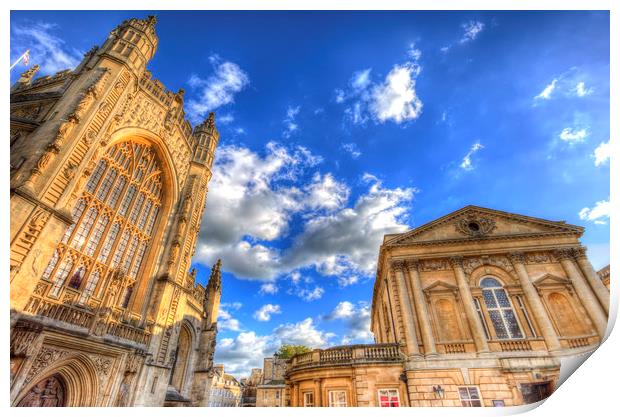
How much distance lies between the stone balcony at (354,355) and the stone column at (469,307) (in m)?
3.58

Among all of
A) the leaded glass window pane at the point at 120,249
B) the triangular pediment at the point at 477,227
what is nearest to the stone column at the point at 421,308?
the triangular pediment at the point at 477,227

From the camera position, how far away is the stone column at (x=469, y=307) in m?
12.7

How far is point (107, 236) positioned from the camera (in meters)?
13.0

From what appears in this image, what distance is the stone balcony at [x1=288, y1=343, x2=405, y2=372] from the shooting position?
12.4 m

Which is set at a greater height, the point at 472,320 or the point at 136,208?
the point at 136,208

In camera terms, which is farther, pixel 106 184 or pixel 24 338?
pixel 106 184

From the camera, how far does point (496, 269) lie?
1491 centimetres

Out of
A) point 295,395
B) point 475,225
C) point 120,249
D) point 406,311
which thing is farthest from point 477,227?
point 120,249

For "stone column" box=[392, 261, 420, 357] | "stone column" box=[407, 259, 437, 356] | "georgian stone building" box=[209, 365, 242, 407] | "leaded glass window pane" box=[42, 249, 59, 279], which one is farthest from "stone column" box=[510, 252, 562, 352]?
"georgian stone building" box=[209, 365, 242, 407]

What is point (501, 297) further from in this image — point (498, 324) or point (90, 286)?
point (90, 286)

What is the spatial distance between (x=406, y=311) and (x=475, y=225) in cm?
672

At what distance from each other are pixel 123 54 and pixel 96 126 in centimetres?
496

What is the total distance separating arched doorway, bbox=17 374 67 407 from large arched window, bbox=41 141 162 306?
280 centimetres

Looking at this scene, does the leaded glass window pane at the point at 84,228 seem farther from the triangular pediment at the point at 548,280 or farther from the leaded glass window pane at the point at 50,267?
the triangular pediment at the point at 548,280
